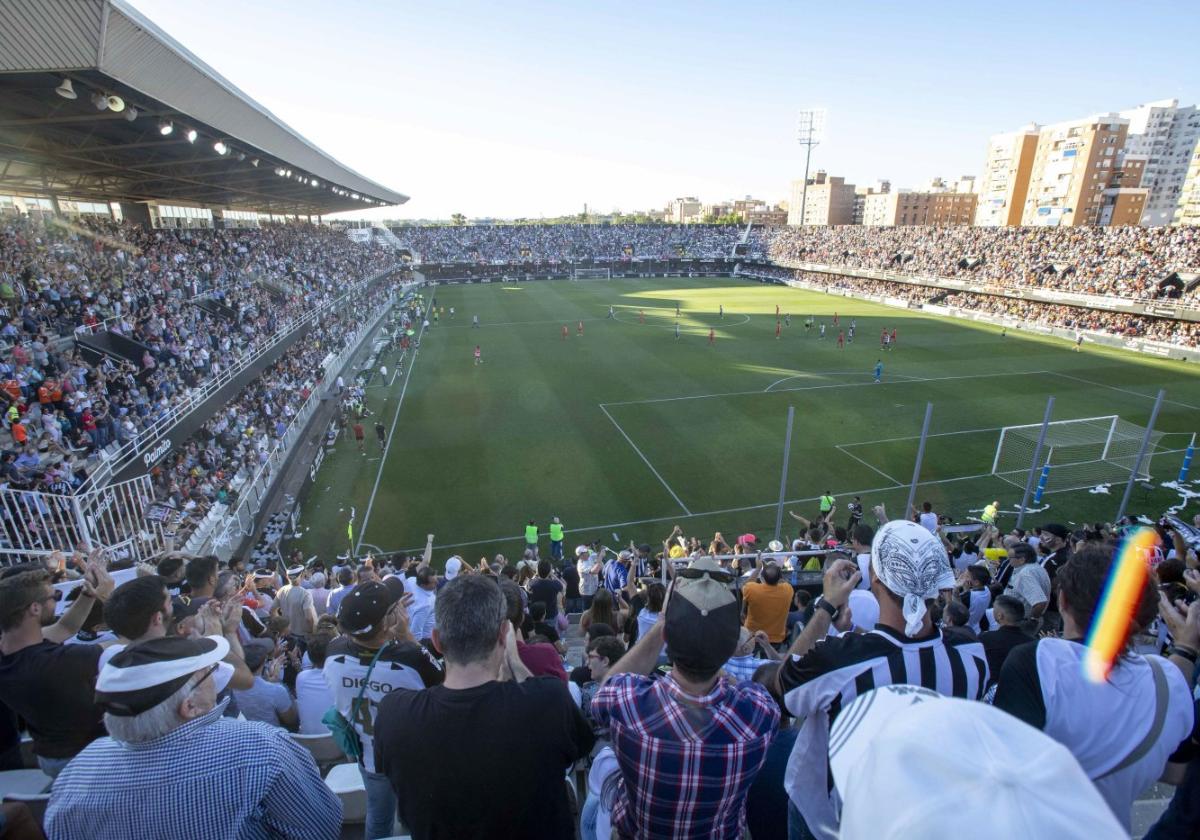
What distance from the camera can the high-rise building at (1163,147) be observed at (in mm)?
120000

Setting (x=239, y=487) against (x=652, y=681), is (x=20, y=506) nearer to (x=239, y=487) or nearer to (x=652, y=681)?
(x=239, y=487)

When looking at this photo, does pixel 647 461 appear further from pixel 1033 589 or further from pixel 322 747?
pixel 322 747

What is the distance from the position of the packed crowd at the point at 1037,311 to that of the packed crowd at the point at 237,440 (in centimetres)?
4709

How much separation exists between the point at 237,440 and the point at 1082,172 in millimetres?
121606

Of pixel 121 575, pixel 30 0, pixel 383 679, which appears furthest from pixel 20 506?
pixel 383 679

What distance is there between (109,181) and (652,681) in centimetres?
3500

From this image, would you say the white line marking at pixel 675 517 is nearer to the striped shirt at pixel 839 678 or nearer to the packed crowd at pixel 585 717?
the packed crowd at pixel 585 717

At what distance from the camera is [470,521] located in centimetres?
1769

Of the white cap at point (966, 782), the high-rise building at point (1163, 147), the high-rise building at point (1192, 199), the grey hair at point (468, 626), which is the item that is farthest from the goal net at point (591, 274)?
the high-rise building at point (1163, 147)

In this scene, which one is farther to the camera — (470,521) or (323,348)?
(323,348)

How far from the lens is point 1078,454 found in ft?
69.6

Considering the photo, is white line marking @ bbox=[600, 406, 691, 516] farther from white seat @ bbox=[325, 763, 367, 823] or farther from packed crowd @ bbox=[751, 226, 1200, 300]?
packed crowd @ bbox=[751, 226, 1200, 300]

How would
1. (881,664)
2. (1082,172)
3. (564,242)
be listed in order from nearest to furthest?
(881,664)
(564,242)
(1082,172)

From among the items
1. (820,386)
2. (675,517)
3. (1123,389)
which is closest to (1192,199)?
(1123,389)
